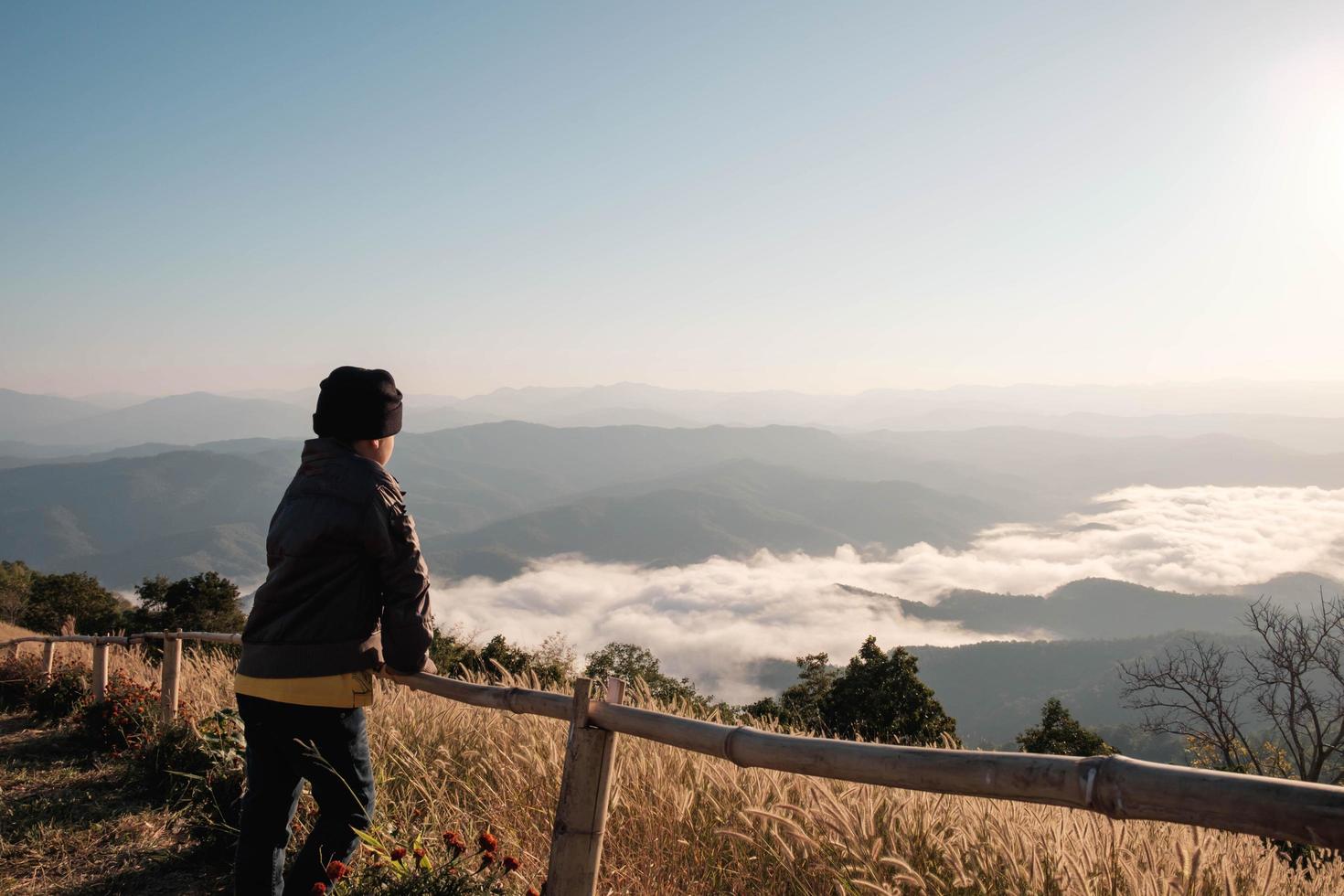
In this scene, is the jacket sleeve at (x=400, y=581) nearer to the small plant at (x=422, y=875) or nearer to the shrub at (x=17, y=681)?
the small plant at (x=422, y=875)

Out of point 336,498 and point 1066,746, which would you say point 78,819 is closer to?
point 336,498

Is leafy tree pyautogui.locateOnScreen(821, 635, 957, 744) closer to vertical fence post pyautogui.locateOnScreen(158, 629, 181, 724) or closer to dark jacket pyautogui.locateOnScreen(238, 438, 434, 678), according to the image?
vertical fence post pyautogui.locateOnScreen(158, 629, 181, 724)

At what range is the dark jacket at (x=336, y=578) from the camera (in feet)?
9.24

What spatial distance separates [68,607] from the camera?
124 feet

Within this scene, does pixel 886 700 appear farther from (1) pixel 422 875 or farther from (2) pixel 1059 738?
(1) pixel 422 875

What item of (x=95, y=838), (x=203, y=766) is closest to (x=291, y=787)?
(x=95, y=838)

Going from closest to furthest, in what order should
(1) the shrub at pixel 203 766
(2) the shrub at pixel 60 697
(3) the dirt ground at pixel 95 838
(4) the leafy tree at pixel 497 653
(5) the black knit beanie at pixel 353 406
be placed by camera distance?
(5) the black knit beanie at pixel 353 406
(3) the dirt ground at pixel 95 838
(1) the shrub at pixel 203 766
(2) the shrub at pixel 60 697
(4) the leafy tree at pixel 497 653

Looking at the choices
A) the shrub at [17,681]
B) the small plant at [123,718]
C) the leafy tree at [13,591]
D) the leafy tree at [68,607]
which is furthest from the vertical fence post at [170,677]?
the leafy tree at [13,591]

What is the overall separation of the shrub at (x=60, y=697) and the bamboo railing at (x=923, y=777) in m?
6.41

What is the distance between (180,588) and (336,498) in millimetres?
44021

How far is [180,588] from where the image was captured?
39125 millimetres

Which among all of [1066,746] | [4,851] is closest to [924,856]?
[4,851]

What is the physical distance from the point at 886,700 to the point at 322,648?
92.5 feet

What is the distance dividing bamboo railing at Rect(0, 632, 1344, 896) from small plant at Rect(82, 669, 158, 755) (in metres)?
4.06
